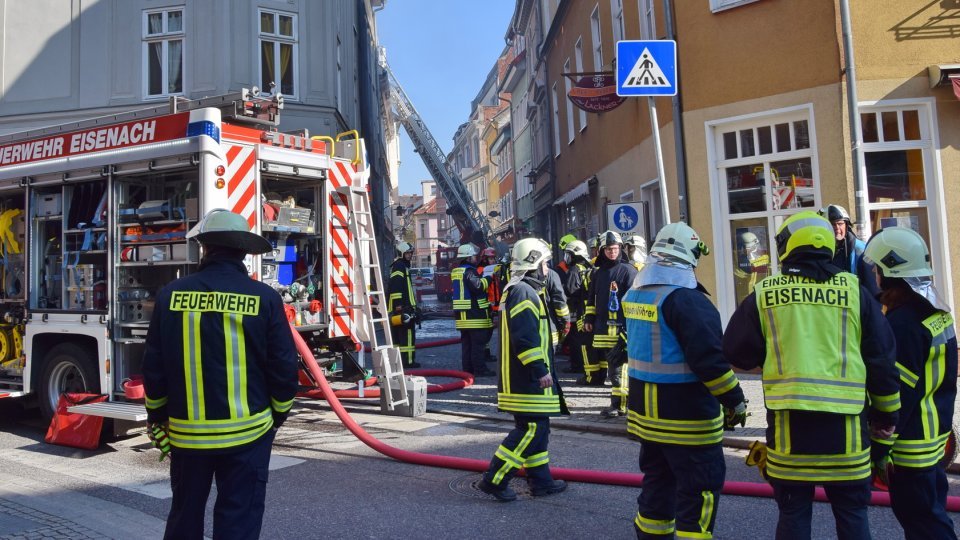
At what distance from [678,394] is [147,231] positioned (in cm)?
524

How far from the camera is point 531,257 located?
509 cm

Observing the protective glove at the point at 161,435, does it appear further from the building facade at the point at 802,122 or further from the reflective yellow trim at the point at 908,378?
the building facade at the point at 802,122

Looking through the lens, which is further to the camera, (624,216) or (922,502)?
(624,216)

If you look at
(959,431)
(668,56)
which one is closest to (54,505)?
(668,56)

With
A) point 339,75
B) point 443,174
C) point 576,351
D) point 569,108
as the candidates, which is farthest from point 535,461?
point 443,174

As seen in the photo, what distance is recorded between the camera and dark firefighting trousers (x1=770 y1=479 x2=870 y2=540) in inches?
118

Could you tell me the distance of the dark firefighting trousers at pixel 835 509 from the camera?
299cm

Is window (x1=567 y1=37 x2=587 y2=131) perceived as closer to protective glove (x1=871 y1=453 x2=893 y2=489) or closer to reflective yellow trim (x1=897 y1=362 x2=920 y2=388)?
reflective yellow trim (x1=897 y1=362 x2=920 y2=388)

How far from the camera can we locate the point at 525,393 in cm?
486

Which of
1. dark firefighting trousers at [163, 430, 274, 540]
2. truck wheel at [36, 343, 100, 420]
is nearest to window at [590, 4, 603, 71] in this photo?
truck wheel at [36, 343, 100, 420]

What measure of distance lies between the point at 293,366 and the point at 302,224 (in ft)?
13.6

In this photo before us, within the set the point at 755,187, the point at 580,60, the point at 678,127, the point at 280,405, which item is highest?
the point at 580,60

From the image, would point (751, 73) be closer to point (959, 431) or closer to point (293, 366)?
point (959, 431)

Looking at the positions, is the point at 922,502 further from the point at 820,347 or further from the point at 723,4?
the point at 723,4
